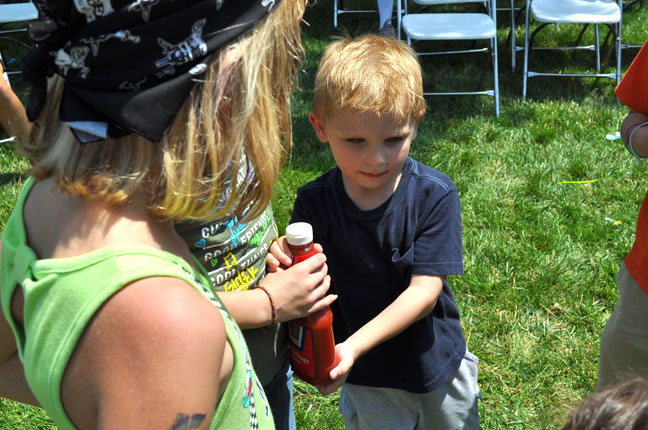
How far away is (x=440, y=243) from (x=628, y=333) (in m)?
0.92

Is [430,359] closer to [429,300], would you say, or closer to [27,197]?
[429,300]

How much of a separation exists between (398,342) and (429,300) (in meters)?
0.27

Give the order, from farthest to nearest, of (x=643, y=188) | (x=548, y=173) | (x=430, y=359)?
(x=548, y=173) → (x=643, y=188) → (x=430, y=359)

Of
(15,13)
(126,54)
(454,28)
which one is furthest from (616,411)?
(15,13)

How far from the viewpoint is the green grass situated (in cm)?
297

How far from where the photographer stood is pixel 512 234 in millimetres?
4023

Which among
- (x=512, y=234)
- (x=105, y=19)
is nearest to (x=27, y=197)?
(x=105, y=19)

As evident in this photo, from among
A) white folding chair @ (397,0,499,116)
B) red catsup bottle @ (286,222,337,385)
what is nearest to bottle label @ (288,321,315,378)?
red catsup bottle @ (286,222,337,385)

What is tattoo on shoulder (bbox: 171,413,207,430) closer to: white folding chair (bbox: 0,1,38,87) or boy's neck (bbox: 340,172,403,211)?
boy's neck (bbox: 340,172,403,211)

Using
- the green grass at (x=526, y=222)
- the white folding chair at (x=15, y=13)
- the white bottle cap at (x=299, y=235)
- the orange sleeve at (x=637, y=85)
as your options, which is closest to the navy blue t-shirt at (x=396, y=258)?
the white bottle cap at (x=299, y=235)

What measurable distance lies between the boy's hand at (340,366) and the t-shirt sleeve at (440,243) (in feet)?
0.96

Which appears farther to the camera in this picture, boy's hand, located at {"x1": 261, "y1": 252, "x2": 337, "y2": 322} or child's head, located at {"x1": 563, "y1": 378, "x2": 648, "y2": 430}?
boy's hand, located at {"x1": 261, "y1": 252, "x2": 337, "y2": 322}

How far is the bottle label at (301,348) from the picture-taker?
1.64 m

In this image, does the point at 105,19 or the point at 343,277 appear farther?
the point at 343,277
